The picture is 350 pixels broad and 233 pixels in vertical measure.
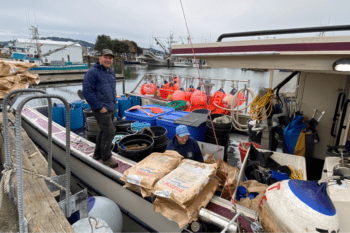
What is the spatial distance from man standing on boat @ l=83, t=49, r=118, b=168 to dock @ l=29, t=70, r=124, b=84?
2434 cm

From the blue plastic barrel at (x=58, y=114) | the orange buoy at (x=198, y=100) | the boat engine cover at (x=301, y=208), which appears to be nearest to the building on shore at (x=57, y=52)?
the blue plastic barrel at (x=58, y=114)

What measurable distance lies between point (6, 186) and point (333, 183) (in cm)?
282

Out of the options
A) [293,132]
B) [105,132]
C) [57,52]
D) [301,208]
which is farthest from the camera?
[57,52]

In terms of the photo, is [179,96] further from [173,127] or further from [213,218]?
[213,218]

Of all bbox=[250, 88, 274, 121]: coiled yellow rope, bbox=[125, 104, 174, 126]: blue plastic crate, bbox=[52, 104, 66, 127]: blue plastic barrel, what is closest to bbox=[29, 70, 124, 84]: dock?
bbox=[52, 104, 66, 127]: blue plastic barrel

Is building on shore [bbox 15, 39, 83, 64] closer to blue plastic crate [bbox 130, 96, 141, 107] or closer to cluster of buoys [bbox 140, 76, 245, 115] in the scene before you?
cluster of buoys [bbox 140, 76, 245, 115]

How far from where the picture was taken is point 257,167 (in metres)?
3.12

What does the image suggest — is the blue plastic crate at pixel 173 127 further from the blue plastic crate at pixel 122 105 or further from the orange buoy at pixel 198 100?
the blue plastic crate at pixel 122 105

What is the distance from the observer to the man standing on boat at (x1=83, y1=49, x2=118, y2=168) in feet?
8.80

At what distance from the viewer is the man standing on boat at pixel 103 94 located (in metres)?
2.68

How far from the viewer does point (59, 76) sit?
2505cm

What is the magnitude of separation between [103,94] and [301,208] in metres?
2.61

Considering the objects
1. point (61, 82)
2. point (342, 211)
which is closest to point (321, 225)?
point (342, 211)

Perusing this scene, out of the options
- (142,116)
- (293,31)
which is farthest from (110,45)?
(293,31)
